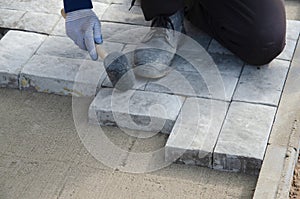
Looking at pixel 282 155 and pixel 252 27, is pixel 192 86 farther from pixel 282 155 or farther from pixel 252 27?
pixel 282 155

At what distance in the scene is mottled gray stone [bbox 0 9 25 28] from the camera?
3.66m

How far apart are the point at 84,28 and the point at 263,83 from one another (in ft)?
2.91

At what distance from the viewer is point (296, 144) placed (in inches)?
110

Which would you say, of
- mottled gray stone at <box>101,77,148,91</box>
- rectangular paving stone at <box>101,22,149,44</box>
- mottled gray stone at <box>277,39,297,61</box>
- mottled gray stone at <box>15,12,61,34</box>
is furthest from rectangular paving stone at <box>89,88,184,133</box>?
mottled gray stone at <box>15,12,61,34</box>

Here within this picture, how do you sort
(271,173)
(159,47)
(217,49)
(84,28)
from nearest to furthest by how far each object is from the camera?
(271,173), (84,28), (159,47), (217,49)

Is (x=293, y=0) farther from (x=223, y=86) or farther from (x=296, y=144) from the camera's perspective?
(x=296, y=144)

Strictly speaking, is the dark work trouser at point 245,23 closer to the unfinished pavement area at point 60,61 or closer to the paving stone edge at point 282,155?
the unfinished pavement area at point 60,61

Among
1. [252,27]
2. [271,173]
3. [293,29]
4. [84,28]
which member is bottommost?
[293,29]

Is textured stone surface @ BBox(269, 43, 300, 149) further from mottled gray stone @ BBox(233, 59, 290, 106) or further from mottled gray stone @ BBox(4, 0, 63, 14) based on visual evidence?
mottled gray stone @ BBox(4, 0, 63, 14)

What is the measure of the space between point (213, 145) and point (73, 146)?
63cm

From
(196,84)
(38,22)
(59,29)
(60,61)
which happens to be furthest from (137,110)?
(38,22)

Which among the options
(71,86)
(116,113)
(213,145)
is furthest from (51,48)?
(213,145)

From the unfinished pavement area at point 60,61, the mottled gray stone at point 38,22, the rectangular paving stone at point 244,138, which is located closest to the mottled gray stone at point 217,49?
the unfinished pavement area at point 60,61

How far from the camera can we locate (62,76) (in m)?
3.18
